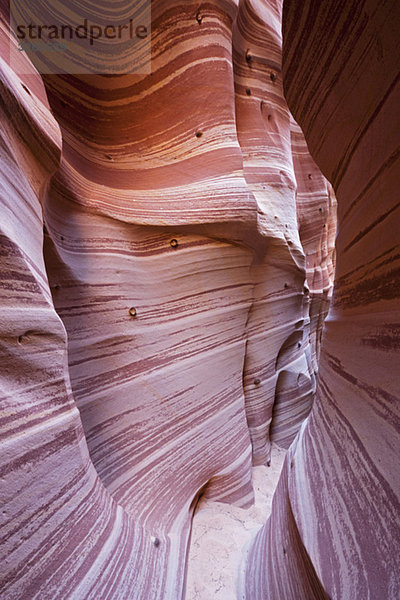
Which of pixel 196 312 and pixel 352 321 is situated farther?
pixel 196 312

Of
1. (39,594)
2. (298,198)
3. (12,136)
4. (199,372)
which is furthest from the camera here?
(298,198)

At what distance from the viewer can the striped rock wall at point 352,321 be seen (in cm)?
67

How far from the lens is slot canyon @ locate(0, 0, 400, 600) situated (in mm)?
750

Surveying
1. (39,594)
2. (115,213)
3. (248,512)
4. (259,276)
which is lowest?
(248,512)

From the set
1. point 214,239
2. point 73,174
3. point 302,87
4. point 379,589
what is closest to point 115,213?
point 73,174

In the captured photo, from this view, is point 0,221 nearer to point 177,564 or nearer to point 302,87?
point 302,87

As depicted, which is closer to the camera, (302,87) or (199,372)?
(302,87)

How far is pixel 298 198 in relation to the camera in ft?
11.1

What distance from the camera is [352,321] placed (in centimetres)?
89

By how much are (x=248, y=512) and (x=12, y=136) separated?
2371 millimetres

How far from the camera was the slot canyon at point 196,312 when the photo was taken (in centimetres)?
75

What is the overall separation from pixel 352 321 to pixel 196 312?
1.13 meters

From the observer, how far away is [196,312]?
1924 millimetres

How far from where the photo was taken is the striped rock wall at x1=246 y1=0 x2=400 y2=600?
2.20 ft
